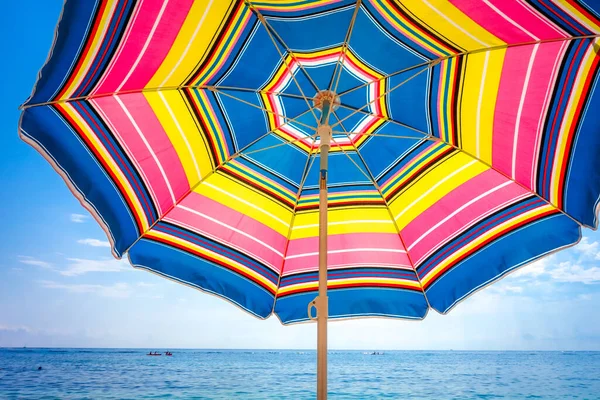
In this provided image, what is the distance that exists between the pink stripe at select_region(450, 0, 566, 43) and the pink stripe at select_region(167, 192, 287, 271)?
1.87 metres

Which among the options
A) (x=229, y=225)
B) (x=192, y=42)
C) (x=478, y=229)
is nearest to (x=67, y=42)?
(x=192, y=42)

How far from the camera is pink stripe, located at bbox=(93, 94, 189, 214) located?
2299mm

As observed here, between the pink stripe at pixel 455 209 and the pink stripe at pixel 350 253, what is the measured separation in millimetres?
128

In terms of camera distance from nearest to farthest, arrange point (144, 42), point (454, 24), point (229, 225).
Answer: point (144, 42) → point (454, 24) → point (229, 225)

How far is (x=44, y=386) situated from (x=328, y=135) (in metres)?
27.4

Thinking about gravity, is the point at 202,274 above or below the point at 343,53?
below

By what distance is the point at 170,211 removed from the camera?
278 cm

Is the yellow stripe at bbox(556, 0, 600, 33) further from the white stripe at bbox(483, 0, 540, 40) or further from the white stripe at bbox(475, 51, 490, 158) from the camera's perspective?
the white stripe at bbox(475, 51, 490, 158)

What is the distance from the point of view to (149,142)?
2469 mm

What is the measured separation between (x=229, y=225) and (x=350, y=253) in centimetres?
94

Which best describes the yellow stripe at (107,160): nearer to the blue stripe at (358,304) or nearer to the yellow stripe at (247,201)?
the yellow stripe at (247,201)

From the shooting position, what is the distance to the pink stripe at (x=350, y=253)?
3.08 meters

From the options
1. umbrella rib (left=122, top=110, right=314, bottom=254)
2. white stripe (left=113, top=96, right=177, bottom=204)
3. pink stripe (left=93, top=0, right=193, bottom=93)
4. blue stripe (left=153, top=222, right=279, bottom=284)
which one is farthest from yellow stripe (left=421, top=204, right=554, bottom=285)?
pink stripe (left=93, top=0, right=193, bottom=93)

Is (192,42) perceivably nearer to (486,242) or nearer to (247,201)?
(247,201)
